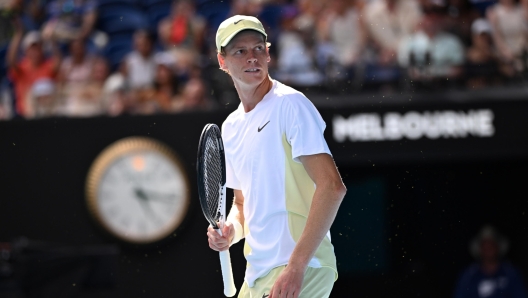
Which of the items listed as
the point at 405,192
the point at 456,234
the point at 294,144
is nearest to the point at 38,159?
the point at 405,192

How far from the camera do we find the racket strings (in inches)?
150

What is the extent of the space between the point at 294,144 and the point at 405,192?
5.97 metres

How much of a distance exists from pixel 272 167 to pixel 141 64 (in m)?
6.07

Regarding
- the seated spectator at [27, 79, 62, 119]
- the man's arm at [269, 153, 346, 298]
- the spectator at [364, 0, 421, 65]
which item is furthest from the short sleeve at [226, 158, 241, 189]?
the seated spectator at [27, 79, 62, 119]

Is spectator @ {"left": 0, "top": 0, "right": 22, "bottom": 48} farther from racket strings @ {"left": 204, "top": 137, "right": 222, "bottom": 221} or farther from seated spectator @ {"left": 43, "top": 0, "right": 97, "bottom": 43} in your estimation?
racket strings @ {"left": 204, "top": 137, "right": 222, "bottom": 221}

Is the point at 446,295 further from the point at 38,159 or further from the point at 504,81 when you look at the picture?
the point at 38,159

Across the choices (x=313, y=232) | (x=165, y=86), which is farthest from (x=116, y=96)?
(x=313, y=232)

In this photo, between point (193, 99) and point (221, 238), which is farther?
point (193, 99)

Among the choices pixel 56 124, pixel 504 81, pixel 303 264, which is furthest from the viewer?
pixel 56 124

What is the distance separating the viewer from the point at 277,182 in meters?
3.58

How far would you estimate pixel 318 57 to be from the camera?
28.1 feet

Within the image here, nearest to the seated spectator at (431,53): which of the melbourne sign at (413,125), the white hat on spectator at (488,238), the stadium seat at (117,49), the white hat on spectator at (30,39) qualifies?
the melbourne sign at (413,125)

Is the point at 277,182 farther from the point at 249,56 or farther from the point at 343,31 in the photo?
the point at 343,31

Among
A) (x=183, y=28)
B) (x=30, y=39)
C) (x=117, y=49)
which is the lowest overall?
(x=117, y=49)
